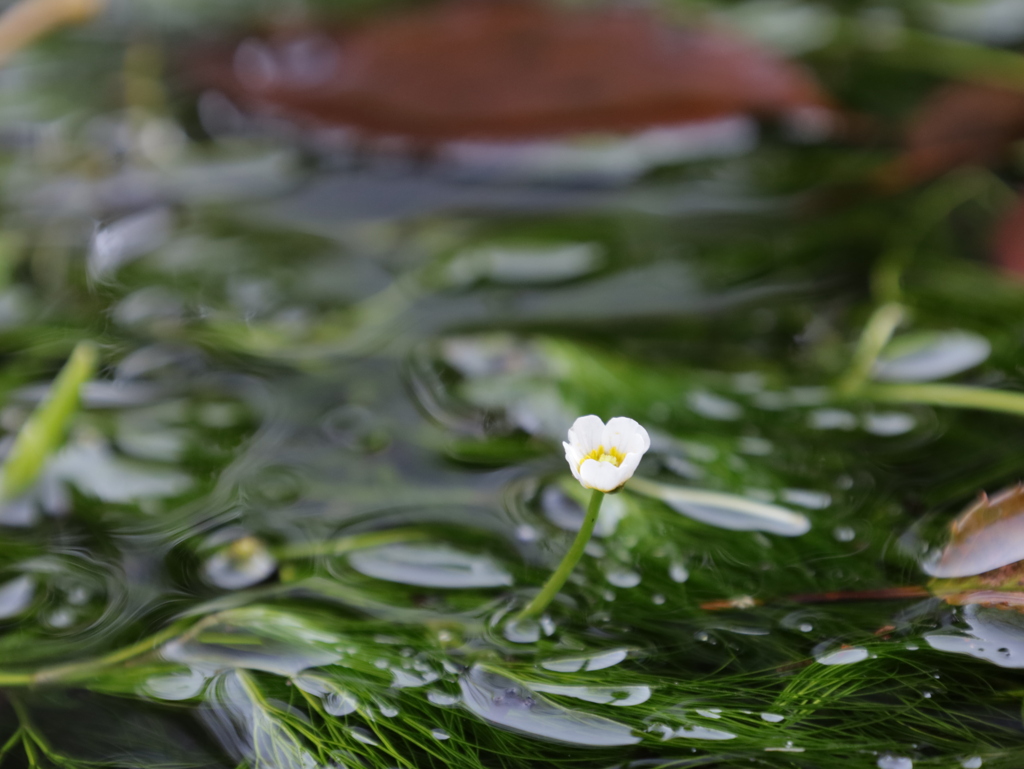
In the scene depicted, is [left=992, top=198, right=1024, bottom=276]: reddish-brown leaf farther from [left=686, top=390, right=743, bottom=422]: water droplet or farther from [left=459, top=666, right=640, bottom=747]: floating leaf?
[left=459, top=666, right=640, bottom=747]: floating leaf

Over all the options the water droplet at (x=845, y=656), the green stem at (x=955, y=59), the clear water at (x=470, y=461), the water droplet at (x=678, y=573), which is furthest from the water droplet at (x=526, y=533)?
the green stem at (x=955, y=59)

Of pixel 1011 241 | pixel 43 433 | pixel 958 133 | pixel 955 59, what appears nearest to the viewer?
pixel 43 433

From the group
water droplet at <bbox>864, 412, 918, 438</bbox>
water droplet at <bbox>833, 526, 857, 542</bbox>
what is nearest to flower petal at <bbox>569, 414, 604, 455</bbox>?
water droplet at <bbox>833, 526, 857, 542</bbox>

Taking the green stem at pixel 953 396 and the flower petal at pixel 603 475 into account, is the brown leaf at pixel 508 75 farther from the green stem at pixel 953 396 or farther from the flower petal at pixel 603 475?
the flower petal at pixel 603 475

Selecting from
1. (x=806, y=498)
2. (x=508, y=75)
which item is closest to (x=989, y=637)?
(x=806, y=498)

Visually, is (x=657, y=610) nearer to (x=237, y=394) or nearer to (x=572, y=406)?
(x=572, y=406)

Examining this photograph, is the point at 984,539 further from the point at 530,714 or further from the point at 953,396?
the point at 530,714
